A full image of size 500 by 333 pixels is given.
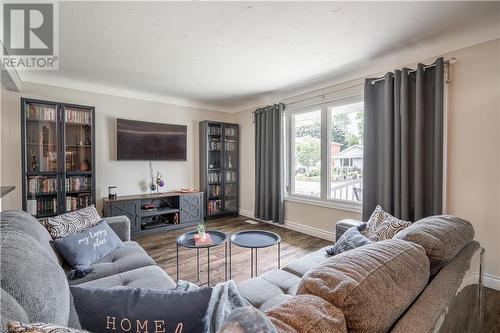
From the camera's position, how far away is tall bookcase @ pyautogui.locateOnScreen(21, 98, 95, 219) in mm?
3086

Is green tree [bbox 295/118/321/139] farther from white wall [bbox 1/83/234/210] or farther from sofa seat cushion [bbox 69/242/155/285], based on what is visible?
sofa seat cushion [bbox 69/242/155/285]

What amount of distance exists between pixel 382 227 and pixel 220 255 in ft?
6.24

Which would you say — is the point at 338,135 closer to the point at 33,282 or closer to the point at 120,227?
the point at 120,227

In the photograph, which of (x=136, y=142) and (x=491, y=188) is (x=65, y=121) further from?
(x=491, y=188)

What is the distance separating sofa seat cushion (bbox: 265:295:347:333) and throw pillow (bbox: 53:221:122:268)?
171 cm

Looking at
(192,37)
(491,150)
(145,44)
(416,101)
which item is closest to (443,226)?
(491,150)

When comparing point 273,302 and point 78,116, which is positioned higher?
point 78,116

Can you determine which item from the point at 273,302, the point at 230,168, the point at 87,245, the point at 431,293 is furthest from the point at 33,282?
the point at 230,168

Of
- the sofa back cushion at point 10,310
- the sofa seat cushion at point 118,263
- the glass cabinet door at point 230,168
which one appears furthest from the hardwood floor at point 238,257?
the sofa back cushion at point 10,310

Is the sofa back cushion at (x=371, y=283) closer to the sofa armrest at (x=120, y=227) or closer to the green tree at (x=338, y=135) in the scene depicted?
the sofa armrest at (x=120, y=227)

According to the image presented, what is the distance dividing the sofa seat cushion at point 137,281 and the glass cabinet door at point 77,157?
2371 mm

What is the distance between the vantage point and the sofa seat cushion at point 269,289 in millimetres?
1329

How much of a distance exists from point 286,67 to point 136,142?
2672mm

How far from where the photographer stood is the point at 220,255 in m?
2.98
